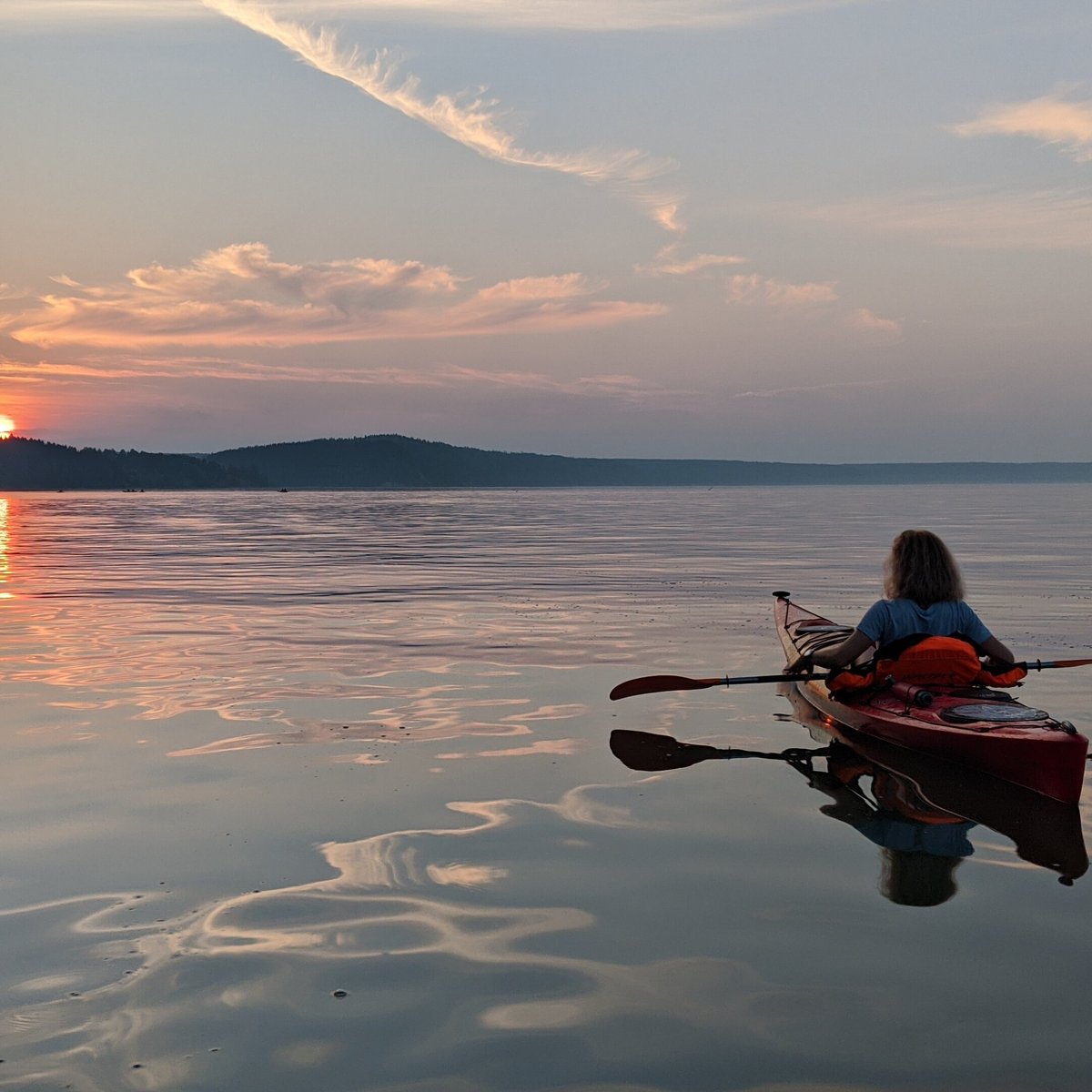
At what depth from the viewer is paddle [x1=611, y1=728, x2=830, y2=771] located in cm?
942

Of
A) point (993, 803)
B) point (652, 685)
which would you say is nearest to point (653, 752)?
point (652, 685)

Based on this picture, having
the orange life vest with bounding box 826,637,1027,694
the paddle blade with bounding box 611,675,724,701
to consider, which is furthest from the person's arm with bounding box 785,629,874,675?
the paddle blade with bounding box 611,675,724,701

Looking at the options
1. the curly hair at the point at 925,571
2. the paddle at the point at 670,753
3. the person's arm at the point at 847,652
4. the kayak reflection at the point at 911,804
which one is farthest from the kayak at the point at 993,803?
the curly hair at the point at 925,571

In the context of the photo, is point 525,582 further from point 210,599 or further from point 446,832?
point 446,832

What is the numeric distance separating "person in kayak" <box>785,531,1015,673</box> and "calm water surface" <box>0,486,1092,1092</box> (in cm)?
112

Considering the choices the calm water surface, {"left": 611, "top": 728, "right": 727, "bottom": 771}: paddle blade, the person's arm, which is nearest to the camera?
the calm water surface

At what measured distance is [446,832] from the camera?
A: 737cm

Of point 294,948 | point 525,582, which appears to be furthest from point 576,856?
point 525,582

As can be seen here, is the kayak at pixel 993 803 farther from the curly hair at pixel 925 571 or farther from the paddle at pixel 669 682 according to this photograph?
the curly hair at pixel 925 571

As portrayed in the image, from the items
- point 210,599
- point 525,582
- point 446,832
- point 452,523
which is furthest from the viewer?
point 452,523

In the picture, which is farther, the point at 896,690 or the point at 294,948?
the point at 896,690

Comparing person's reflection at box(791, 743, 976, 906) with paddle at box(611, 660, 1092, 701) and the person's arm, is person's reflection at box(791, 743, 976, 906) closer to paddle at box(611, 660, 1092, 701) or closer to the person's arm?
the person's arm

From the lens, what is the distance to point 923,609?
9.78 m

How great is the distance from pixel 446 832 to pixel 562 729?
319cm
